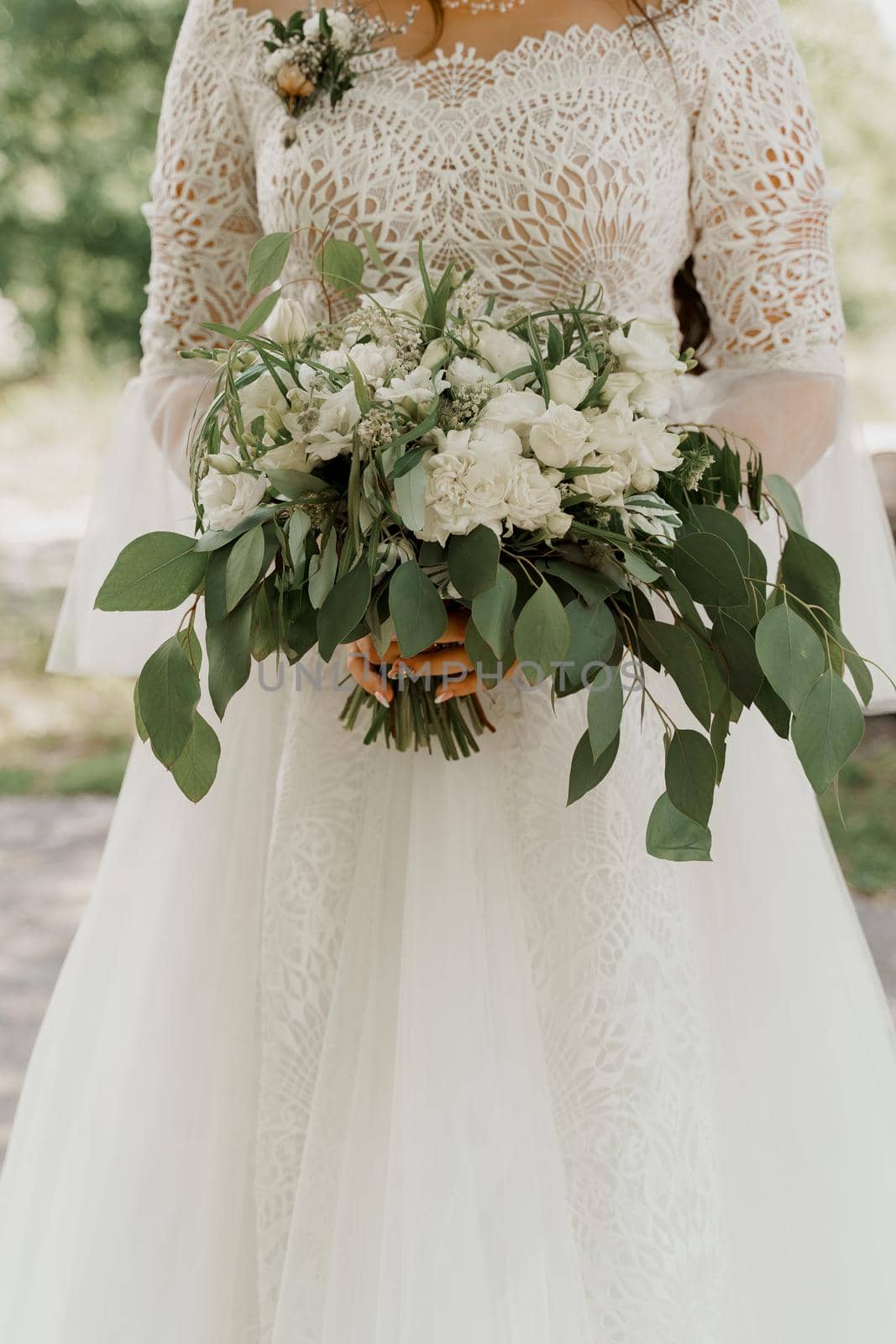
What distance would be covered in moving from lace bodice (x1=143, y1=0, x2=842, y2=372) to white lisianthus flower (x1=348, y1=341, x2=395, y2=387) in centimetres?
45

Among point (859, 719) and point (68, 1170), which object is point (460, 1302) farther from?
point (859, 719)

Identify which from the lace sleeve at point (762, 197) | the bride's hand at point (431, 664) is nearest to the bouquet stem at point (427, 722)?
the bride's hand at point (431, 664)

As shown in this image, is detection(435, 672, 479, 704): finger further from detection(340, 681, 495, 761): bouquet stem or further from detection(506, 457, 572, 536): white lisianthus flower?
detection(506, 457, 572, 536): white lisianthus flower

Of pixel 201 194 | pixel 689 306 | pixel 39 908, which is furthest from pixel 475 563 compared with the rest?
pixel 39 908

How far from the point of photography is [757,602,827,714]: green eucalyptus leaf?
1194 mm

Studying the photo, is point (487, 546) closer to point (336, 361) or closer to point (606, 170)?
point (336, 361)

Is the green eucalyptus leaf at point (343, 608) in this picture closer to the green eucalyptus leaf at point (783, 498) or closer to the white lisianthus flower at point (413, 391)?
the white lisianthus flower at point (413, 391)

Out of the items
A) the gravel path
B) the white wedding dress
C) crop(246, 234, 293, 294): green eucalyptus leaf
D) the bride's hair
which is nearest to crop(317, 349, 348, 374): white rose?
crop(246, 234, 293, 294): green eucalyptus leaf

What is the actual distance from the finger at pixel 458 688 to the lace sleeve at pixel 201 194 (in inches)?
32.4

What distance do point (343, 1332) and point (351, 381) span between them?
42.5 inches

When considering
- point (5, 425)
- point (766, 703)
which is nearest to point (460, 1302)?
point (766, 703)

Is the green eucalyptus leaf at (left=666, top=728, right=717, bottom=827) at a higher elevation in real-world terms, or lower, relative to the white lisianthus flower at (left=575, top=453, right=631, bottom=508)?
lower

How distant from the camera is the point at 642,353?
129 centimetres

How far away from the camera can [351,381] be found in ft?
4.11
